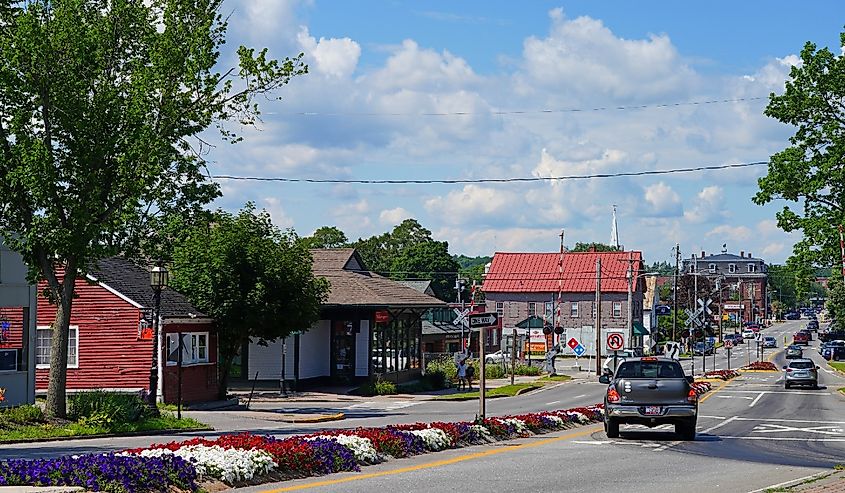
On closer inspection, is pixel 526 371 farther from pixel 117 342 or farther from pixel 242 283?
pixel 117 342

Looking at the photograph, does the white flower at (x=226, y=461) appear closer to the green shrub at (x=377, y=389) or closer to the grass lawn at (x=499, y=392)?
the grass lawn at (x=499, y=392)

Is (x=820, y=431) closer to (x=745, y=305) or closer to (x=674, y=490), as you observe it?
(x=674, y=490)

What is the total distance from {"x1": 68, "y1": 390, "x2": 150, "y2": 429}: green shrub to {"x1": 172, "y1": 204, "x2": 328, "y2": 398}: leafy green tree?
11.0 meters

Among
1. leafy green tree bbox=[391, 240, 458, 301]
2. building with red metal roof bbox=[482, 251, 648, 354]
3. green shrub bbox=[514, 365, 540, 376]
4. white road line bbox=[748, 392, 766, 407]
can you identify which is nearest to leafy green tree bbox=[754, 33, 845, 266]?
white road line bbox=[748, 392, 766, 407]

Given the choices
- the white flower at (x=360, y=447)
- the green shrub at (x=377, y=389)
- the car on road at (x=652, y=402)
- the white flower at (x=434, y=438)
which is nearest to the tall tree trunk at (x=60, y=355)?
the white flower at (x=434, y=438)

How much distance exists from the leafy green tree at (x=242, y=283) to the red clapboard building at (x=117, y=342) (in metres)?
1.19

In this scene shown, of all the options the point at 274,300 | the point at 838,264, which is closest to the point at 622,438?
the point at 274,300

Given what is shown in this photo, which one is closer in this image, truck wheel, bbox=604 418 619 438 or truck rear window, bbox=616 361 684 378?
truck wheel, bbox=604 418 619 438

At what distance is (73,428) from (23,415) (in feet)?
4.12

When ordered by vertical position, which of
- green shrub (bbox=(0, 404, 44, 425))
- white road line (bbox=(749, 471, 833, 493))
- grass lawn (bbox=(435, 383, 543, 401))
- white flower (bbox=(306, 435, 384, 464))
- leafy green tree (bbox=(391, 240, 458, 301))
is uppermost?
leafy green tree (bbox=(391, 240, 458, 301))

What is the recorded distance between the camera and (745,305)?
606 ft

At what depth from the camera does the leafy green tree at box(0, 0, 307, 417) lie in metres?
25.3

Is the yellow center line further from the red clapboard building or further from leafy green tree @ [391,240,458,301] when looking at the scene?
leafy green tree @ [391,240,458,301]

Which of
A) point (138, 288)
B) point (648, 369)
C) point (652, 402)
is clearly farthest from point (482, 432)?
point (138, 288)
